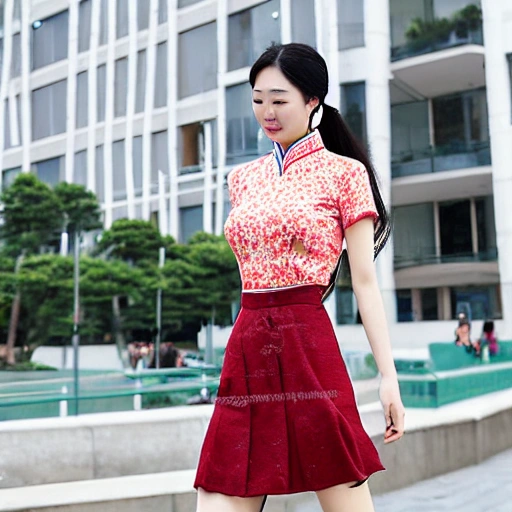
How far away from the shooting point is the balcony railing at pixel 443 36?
3.05 m

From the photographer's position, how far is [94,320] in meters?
3.35

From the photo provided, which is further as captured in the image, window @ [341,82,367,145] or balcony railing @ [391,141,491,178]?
balcony railing @ [391,141,491,178]

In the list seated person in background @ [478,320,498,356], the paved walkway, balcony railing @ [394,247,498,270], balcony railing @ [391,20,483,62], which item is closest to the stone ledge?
the paved walkway

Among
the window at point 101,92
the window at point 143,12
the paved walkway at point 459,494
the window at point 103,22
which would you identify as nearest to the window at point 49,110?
the window at point 101,92

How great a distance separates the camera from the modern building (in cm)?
278

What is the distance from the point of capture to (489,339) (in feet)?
10.4

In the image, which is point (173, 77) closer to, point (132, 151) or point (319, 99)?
point (132, 151)

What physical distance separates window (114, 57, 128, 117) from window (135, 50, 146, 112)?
1.7 inches

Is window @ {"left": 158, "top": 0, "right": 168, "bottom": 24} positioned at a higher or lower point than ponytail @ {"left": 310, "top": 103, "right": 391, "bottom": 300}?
higher

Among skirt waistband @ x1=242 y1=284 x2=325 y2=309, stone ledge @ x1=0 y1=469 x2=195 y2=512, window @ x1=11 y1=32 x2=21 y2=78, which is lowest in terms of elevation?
stone ledge @ x1=0 y1=469 x2=195 y2=512

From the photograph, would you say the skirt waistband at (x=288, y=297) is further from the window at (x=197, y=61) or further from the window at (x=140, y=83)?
the window at (x=140, y=83)

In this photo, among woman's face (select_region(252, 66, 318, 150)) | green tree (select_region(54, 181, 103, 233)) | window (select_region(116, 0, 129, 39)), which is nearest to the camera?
woman's face (select_region(252, 66, 318, 150))

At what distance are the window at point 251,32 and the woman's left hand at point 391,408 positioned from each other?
1611 mm

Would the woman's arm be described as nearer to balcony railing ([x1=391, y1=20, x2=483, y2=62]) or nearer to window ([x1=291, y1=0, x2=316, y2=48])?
window ([x1=291, y1=0, x2=316, y2=48])
